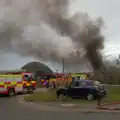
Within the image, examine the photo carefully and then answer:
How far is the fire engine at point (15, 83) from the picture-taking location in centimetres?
3581

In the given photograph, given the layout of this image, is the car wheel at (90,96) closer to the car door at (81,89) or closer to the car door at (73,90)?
the car door at (81,89)

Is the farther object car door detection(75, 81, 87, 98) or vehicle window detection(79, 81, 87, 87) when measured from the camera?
vehicle window detection(79, 81, 87, 87)

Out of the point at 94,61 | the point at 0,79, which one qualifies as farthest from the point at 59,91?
the point at 94,61

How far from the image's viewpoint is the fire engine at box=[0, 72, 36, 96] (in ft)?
117

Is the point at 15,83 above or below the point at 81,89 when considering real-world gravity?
above

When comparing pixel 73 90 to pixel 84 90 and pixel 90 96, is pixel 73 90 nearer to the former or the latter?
pixel 84 90

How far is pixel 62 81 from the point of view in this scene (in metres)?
44.5

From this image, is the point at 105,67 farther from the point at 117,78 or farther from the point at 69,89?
the point at 69,89

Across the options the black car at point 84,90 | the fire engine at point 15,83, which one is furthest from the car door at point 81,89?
the fire engine at point 15,83

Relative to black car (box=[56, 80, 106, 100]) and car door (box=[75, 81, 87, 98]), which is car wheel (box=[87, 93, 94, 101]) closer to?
black car (box=[56, 80, 106, 100])

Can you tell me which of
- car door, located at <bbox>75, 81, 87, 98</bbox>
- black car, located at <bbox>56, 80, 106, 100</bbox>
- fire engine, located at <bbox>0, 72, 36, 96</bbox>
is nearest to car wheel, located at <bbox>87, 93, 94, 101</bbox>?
black car, located at <bbox>56, 80, 106, 100</bbox>

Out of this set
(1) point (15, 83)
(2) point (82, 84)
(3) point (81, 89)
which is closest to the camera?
(3) point (81, 89)

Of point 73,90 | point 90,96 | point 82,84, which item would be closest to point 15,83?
point 73,90

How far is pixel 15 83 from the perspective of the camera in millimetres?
37219
